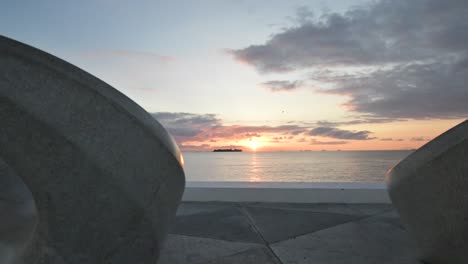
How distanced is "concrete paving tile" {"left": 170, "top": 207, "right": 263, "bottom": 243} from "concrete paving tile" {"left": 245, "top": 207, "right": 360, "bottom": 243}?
0.20 metres

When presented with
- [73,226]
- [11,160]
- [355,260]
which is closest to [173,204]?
[73,226]

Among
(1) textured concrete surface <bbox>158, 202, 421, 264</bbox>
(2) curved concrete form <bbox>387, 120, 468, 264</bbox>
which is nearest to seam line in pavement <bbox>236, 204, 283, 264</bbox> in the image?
(1) textured concrete surface <bbox>158, 202, 421, 264</bbox>

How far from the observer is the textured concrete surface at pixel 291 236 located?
344cm

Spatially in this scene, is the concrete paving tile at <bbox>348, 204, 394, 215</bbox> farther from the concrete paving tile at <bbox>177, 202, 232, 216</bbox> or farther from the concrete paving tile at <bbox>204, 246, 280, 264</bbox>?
the concrete paving tile at <bbox>204, 246, 280, 264</bbox>

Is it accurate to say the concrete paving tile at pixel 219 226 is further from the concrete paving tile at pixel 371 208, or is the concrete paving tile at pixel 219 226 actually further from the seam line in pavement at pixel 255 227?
the concrete paving tile at pixel 371 208

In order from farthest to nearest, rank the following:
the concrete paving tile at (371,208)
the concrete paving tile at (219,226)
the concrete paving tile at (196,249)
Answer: the concrete paving tile at (371,208)
the concrete paving tile at (219,226)
the concrete paving tile at (196,249)

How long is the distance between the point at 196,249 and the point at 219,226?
3.04 feet

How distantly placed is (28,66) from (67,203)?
0.86m

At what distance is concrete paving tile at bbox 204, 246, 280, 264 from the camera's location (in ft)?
10.8

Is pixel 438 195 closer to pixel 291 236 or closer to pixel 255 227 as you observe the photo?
pixel 291 236

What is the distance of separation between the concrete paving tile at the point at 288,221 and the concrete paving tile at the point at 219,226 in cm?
20

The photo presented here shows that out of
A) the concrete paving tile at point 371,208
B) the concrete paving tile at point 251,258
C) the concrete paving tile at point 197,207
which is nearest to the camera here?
the concrete paving tile at point 251,258

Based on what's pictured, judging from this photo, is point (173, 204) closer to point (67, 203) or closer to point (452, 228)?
point (67, 203)

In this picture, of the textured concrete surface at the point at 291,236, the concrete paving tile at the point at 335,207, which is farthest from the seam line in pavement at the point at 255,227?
the concrete paving tile at the point at 335,207
